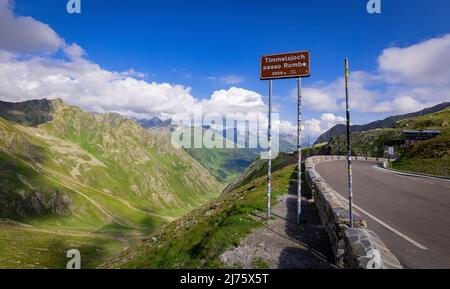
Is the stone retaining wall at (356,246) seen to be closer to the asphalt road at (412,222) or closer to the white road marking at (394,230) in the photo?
the asphalt road at (412,222)

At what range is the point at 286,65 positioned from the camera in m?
13.3

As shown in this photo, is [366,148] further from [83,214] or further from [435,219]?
[83,214]

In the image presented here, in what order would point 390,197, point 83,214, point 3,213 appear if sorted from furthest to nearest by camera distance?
point 83,214
point 3,213
point 390,197

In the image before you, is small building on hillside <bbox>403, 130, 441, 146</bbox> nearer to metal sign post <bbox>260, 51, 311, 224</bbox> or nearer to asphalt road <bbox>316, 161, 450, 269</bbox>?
asphalt road <bbox>316, 161, 450, 269</bbox>

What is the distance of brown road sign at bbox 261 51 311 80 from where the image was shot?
1287cm

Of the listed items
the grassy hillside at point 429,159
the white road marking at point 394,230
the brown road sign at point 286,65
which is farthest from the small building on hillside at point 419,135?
the brown road sign at point 286,65

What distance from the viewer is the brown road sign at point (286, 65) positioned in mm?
12867

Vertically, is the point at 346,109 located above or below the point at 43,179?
above

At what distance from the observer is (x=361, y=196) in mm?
18922

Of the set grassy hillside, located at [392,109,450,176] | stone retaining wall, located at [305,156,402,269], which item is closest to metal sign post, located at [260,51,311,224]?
stone retaining wall, located at [305,156,402,269]

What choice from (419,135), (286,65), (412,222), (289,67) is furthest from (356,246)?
(419,135)
